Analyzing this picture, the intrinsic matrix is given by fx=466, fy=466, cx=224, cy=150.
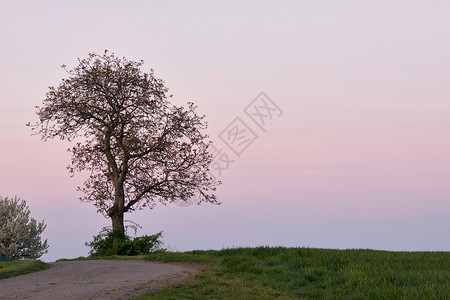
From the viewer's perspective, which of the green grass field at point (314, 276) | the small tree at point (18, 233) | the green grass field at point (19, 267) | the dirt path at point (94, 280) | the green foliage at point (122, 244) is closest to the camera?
the green grass field at point (314, 276)

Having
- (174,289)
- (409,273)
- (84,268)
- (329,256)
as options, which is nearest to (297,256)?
(329,256)

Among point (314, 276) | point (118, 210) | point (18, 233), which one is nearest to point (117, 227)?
point (118, 210)

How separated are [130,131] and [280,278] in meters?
A: 16.4

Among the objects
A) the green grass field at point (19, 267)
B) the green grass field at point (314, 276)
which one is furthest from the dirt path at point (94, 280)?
the green grass field at point (314, 276)

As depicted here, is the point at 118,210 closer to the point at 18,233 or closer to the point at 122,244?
the point at 122,244

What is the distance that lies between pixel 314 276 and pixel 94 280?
7.56m

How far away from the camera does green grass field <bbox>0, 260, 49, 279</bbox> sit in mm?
18594

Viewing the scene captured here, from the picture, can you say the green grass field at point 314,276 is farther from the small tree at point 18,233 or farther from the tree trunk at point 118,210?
the small tree at point 18,233

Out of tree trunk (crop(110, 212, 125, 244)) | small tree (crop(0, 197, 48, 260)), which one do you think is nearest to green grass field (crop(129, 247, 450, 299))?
tree trunk (crop(110, 212, 125, 244))

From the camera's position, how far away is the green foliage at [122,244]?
27000mm

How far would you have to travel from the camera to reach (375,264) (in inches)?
689

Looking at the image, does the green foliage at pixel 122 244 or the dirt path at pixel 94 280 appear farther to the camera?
the green foliage at pixel 122 244

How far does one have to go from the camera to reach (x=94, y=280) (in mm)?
16062

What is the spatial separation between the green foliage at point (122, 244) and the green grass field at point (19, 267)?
6658 mm
